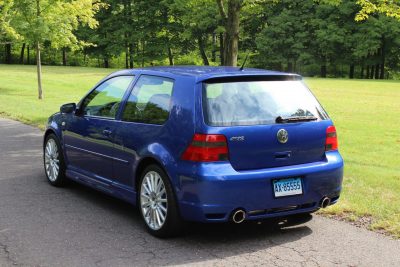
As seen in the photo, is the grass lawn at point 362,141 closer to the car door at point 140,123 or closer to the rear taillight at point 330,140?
the rear taillight at point 330,140

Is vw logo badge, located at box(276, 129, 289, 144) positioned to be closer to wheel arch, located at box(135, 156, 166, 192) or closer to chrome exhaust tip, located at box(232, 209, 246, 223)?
chrome exhaust tip, located at box(232, 209, 246, 223)

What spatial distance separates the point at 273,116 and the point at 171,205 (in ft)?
4.13

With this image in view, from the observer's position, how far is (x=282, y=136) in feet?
16.5

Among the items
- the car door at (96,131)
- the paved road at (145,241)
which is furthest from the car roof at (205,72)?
the paved road at (145,241)

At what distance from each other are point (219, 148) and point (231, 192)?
0.40m

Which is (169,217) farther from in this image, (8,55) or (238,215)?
(8,55)

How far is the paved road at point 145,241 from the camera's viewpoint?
14.9 feet

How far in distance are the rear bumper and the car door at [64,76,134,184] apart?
4.73 ft

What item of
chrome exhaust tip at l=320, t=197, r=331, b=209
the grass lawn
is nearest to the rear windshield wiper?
chrome exhaust tip at l=320, t=197, r=331, b=209

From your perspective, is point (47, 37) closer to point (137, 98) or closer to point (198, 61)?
point (137, 98)

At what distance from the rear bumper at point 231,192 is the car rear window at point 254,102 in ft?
1.50

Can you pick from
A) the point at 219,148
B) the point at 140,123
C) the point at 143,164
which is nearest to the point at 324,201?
the point at 219,148

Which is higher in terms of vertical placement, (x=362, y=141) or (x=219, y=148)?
(x=219, y=148)

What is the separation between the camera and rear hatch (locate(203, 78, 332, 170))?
15.9ft
